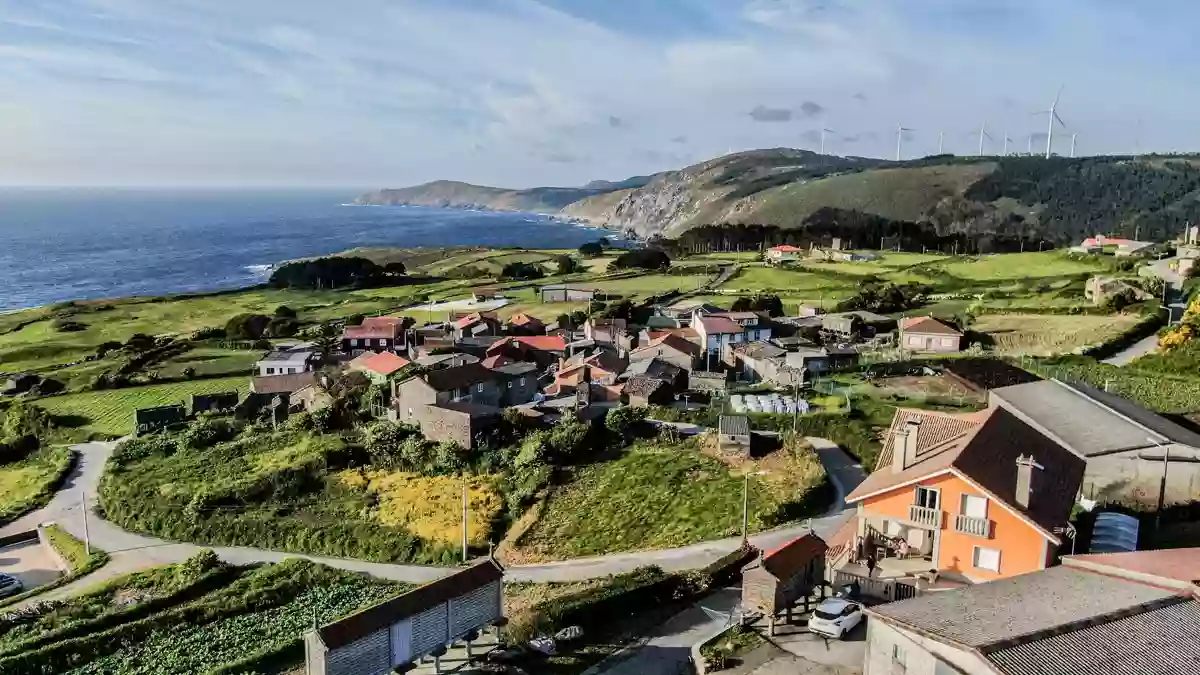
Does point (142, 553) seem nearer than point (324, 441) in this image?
Yes

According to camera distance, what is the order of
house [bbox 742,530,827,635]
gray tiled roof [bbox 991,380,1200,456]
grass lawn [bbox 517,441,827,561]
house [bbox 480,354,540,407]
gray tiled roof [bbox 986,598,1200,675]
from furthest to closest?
house [bbox 480,354,540,407], grass lawn [bbox 517,441,827,561], gray tiled roof [bbox 991,380,1200,456], house [bbox 742,530,827,635], gray tiled roof [bbox 986,598,1200,675]

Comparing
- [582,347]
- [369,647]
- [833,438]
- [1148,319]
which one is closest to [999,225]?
[1148,319]

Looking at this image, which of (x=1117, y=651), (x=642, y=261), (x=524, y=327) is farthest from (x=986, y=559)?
(x=642, y=261)

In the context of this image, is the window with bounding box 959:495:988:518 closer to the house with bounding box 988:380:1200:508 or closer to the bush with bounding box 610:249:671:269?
the house with bounding box 988:380:1200:508

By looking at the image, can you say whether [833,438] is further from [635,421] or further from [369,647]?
[369,647]

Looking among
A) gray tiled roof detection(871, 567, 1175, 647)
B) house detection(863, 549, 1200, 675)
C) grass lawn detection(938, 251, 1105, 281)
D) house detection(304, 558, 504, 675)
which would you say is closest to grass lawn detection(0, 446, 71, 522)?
house detection(304, 558, 504, 675)

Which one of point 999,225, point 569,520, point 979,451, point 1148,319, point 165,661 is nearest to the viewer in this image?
point 979,451

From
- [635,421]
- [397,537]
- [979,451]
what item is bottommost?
[397,537]

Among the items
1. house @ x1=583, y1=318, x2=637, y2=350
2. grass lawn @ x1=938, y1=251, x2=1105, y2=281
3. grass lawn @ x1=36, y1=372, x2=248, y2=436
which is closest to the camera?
grass lawn @ x1=36, y1=372, x2=248, y2=436
